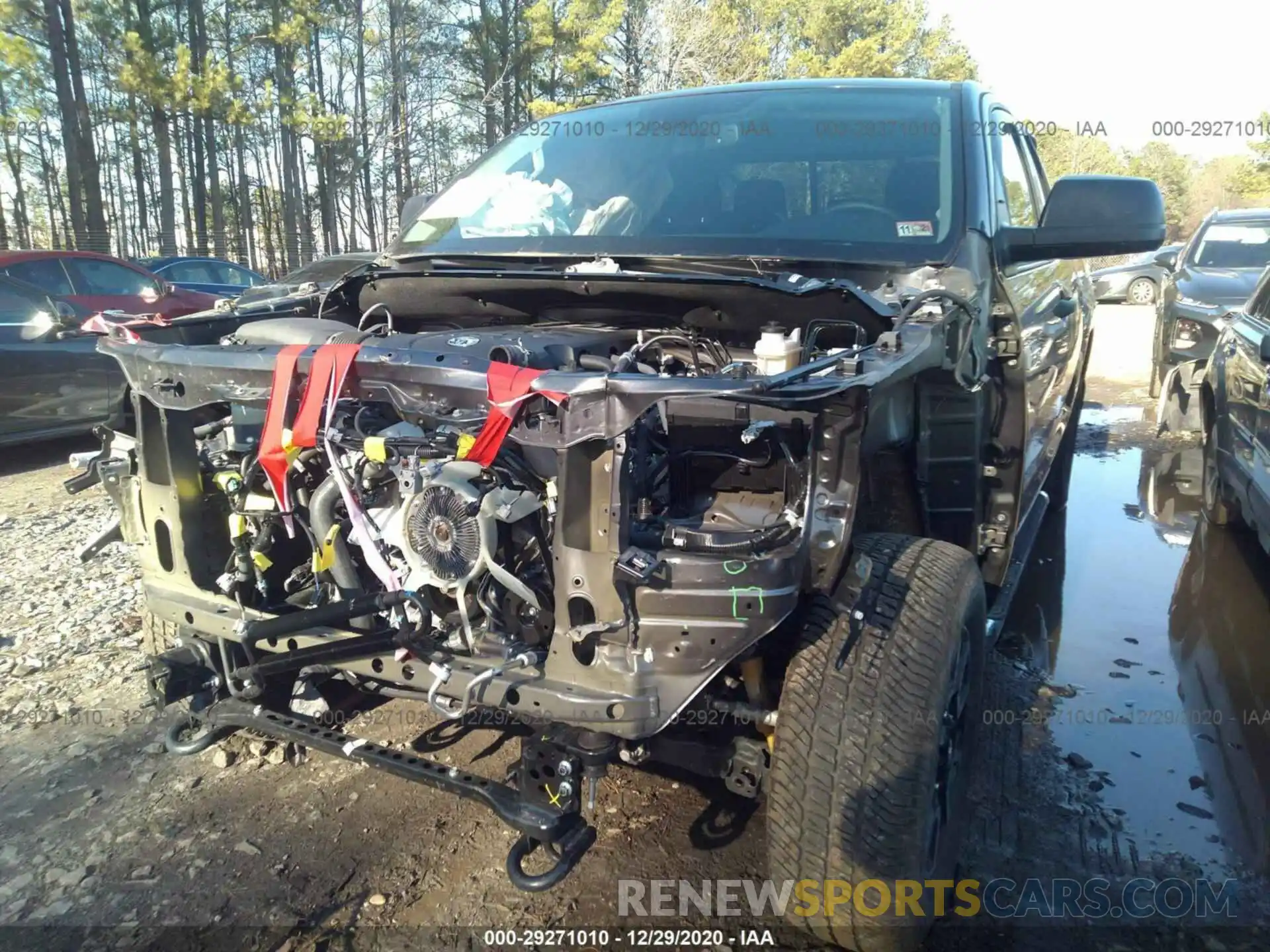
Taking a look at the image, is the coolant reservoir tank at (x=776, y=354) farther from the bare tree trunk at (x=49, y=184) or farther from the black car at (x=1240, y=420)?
the bare tree trunk at (x=49, y=184)

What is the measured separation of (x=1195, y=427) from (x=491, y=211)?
260 inches

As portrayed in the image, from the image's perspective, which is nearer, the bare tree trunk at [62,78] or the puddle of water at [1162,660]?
the puddle of water at [1162,660]

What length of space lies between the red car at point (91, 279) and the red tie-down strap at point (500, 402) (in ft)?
20.3

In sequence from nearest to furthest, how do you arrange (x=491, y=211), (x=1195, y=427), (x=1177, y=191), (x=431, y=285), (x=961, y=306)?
(x=961, y=306) → (x=431, y=285) → (x=491, y=211) → (x=1195, y=427) → (x=1177, y=191)

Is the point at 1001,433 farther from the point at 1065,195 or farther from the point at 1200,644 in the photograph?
the point at 1200,644

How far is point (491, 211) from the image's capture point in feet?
11.6

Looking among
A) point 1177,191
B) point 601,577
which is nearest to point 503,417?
point 601,577

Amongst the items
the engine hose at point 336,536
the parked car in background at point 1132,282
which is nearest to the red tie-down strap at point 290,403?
the engine hose at point 336,536

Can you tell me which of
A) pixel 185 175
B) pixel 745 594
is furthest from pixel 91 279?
pixel 185 175

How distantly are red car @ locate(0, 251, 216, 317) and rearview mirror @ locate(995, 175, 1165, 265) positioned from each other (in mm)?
6359

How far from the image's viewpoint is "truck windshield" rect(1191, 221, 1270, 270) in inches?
371

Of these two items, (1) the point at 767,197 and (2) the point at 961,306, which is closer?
(2) the point at 961,306

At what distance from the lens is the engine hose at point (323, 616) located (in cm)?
221

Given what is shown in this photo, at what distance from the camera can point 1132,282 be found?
19.4m
